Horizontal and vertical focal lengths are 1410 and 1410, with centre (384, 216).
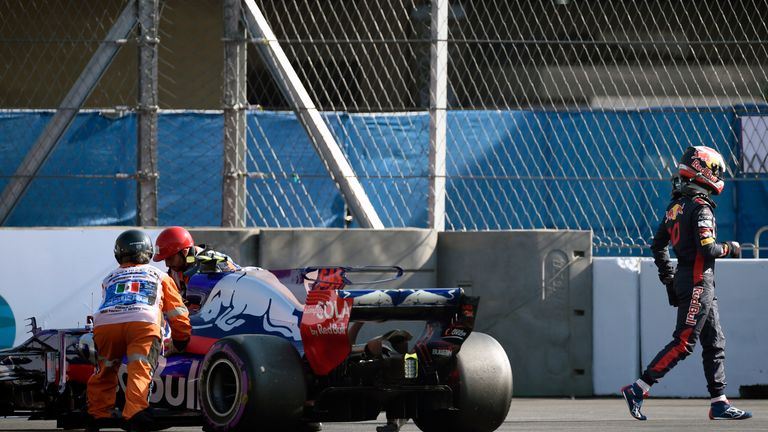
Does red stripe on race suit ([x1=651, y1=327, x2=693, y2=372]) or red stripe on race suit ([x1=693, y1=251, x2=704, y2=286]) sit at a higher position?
Result: red stripe on race suit ([x1=693, y1=251, x2=704, y2=286])

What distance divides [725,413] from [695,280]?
85 centimetres

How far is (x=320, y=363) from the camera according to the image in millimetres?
7004

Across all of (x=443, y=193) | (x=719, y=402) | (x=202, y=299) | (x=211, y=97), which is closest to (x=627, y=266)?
(x=443, y=193)

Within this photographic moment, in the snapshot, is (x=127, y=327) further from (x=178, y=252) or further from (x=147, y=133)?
(x=147, y=133)

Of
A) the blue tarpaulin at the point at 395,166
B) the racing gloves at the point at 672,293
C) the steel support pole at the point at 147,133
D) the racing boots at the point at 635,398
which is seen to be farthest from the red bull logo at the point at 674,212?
the steel support pole at the point at 147,133

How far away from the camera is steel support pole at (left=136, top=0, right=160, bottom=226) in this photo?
1102 centimetres

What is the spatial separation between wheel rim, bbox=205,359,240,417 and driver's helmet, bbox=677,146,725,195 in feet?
11.7

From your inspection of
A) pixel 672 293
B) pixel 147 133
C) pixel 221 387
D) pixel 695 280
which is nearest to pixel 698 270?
pixel 695 280

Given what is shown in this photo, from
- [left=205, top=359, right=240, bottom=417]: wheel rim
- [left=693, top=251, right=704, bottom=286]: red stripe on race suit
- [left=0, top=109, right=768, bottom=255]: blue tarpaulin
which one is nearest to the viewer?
[left=205, top=359, right=240, bottom=417]: wheel rim

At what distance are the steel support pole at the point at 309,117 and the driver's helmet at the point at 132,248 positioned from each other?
357 centimetres

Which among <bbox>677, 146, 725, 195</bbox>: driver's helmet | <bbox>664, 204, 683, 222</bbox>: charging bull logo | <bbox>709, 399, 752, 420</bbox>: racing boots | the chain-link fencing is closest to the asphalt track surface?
<bbox>709, 399, 752, 420</bbox>: racing boots

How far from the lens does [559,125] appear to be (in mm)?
12023

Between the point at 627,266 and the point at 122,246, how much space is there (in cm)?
468

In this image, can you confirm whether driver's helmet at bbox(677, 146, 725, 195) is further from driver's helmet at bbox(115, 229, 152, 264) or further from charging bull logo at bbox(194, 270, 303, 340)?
driver's helmet at bbox(115, 229, 152, 264)
